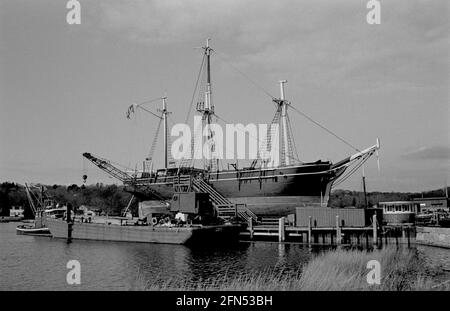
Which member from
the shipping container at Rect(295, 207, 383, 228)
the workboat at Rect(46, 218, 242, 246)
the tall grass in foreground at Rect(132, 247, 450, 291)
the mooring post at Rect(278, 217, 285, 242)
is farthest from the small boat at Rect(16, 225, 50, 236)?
the tall grass in foreground at Rect(132, 247, 450, 291)

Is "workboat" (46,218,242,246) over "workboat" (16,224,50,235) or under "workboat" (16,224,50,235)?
over

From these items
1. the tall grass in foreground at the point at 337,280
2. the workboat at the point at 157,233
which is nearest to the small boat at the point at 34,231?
the workboat at the point at 157,233

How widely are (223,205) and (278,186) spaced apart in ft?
28.5

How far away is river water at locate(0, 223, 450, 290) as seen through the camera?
1206 inches

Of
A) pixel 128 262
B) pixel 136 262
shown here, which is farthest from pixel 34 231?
pixel 136 262

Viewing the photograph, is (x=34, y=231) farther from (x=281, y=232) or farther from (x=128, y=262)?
(x=281, y=232)

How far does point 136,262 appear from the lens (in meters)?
39.0

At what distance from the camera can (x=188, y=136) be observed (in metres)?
50.6

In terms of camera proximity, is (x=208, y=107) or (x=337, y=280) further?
(x=208, y=107)

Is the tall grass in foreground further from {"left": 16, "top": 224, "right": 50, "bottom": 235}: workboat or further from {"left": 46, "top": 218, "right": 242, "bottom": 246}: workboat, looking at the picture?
{"left": 16, "top": 224, "right": 50, "bottom": 235}: workboat

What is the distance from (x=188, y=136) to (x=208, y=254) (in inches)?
551

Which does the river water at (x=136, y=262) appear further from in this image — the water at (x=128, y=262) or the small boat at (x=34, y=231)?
the small boat at (x=34, y=231)

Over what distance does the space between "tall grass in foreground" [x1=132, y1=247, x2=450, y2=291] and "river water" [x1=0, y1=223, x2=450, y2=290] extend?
8.63 feet

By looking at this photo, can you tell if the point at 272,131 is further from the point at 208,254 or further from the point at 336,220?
the point at 208,254
